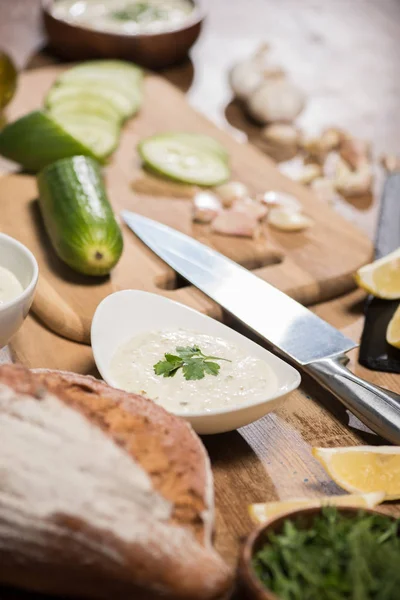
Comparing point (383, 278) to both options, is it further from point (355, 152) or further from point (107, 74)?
point (107, 74)

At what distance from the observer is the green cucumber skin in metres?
2.68

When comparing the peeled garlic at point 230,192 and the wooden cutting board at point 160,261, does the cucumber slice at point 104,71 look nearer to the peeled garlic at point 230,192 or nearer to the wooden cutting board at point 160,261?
the wooden cutting board at point 160,261

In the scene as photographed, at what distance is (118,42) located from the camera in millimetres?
4281

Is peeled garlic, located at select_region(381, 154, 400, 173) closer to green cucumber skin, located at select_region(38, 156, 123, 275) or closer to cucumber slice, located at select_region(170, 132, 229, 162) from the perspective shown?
cucumber slice, located at select_region(170, 132, 229, 162)

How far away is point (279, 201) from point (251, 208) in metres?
0.16

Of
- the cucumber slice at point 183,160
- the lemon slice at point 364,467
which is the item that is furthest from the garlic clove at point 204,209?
the lemon slice at point 364,467

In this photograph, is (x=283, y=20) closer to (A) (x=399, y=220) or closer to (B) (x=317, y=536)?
(A) (x=399, y=220)

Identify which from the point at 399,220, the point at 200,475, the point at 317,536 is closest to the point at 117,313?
the point at 200,475

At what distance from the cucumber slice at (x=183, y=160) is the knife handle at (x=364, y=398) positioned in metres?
Result: 1.31

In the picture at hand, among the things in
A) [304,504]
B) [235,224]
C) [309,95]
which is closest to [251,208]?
[235,224]

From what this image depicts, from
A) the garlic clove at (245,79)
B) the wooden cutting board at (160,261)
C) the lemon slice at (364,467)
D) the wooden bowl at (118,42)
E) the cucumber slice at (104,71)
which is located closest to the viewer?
the lemon slice at (364,467)

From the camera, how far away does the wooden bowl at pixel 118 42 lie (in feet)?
14.0

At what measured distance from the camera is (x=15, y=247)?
239cm

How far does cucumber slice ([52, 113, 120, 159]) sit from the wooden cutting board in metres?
0.08
